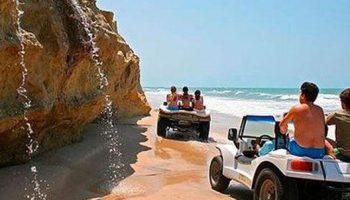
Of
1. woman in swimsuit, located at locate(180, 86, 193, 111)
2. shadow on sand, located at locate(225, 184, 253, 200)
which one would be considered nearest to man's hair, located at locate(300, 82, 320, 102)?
shadow on sand, located at locate(225, 184, 253, 200)

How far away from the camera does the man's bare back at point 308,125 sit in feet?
20.7

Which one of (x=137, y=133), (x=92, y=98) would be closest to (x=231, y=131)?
(x=92, y=98)

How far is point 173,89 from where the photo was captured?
16891 mm

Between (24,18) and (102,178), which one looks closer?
(24,18)

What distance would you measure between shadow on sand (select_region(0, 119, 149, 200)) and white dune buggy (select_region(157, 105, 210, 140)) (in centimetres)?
332

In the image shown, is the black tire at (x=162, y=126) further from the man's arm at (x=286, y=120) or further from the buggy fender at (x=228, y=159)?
the man's arm at (x=286, y=120)

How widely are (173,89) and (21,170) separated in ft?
29.3

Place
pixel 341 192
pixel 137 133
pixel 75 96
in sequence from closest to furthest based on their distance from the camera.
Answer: pixel 341 192 → pixel 75 96 → pixel 137 133

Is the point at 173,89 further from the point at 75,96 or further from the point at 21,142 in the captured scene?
the point at 21,142

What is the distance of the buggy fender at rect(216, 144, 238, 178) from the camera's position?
820cm

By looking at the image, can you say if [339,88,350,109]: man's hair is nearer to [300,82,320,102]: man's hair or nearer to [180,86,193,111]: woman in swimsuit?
[300,82,320,102]: man's hair

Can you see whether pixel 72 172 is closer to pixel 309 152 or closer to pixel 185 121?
pixel 309 152

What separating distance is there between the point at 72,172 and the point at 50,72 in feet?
6.22

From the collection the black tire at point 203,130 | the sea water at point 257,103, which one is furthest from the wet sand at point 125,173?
the sea water at point 257,103
